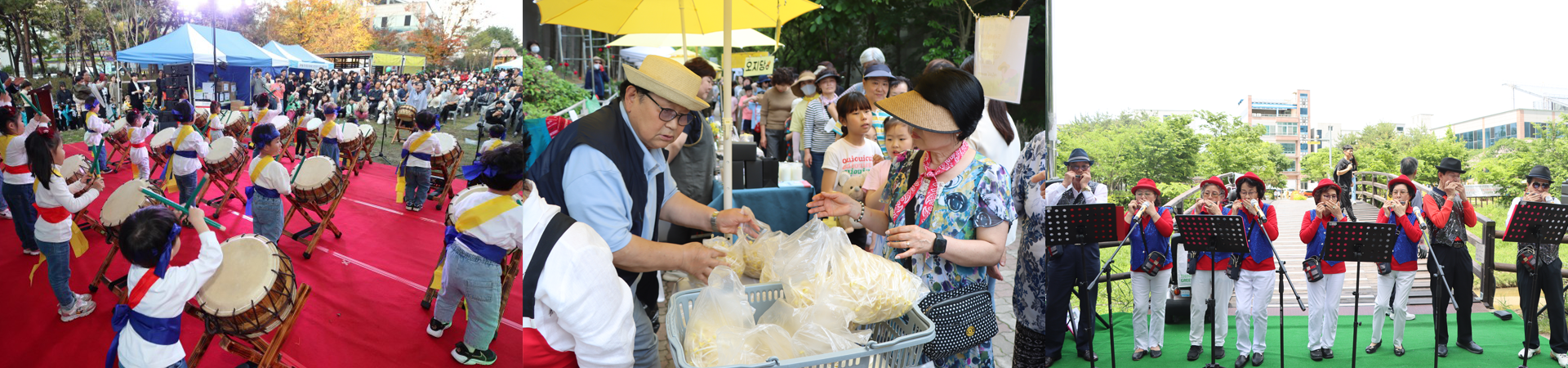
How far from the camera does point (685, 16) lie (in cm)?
250

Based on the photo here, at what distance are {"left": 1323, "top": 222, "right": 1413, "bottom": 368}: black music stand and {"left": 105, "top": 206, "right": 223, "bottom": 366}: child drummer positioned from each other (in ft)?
10.1

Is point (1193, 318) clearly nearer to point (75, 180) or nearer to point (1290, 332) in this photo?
point (1290, 332)

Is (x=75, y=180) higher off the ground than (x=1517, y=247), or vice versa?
(x=75, y=180)

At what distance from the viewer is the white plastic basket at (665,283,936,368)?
173 cm

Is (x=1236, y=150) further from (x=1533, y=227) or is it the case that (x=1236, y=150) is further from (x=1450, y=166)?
(x=1533, y=227)

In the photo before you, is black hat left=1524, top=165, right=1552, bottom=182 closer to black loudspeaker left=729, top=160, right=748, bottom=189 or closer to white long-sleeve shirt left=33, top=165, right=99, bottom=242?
black loudspeaker left=729, top=160, right=748, bottom=189

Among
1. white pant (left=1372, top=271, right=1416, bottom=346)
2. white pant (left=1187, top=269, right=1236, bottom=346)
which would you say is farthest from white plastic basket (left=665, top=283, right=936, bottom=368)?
white pant (left=1372, top=271, right=1416, bottom=346)

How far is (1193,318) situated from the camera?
9.32ft

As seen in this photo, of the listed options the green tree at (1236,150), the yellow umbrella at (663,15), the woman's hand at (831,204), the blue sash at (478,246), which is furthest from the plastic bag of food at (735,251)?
the green tree at (1236,150)

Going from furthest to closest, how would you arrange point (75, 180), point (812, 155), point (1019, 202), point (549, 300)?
1. point (812, 155)
2. point (1019, 202)
3. point (549, 300)
4. point (75, 180)

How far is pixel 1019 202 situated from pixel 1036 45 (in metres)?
0.61

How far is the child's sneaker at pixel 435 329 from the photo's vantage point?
2.04 metres

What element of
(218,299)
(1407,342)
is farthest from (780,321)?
(1407,342)

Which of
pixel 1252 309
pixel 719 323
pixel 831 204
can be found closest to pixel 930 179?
pixel 831 204
